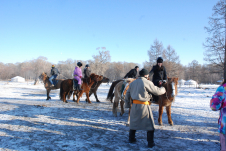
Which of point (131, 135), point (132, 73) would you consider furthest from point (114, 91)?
point (131, 135)

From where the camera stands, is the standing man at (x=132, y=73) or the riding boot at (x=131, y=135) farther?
the standing man at (x=132, y=73)

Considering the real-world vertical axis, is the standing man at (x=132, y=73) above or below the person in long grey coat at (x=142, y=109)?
above

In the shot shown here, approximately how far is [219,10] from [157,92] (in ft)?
39.0

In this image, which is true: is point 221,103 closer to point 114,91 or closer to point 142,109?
point 142,109

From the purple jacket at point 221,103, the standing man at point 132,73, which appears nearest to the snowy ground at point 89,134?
the purple jacket at point 221,103

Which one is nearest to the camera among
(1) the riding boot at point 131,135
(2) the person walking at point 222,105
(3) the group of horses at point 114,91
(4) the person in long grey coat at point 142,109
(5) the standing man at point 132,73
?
(2) the person walking at point 222,105

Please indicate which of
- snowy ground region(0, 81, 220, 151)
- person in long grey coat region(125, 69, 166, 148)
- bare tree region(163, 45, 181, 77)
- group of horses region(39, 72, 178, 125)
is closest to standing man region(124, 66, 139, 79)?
group of horses region(39, 72, 178, 125)

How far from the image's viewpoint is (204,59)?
16219mm

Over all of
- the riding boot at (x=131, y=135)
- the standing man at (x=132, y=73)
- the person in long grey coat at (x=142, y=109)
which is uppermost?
the standing man at (x=132, y=73)

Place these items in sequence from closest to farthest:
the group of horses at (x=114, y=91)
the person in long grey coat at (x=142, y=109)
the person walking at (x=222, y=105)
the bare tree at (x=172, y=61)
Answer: the person walking at (x=222, y=105) < the person in long grey coat at (x=142, y=109) < the group of horses at (x=114, y=91) < the bare tree at (x=172, y=61)

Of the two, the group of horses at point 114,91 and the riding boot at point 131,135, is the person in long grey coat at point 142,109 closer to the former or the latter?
the riding boot at point 131,135

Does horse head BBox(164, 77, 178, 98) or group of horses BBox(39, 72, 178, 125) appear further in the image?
group of horses BBox(39, 72, 178, 125)

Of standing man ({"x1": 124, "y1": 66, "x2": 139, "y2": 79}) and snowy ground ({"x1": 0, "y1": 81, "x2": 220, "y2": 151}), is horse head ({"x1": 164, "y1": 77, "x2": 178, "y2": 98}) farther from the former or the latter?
standing man ({"x1": 124, "y1": 66, "x2": 139, "y2": 79})

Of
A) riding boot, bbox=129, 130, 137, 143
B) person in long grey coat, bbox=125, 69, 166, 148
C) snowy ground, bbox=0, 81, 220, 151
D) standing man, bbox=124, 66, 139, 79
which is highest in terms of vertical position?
standing man, bbox=124, 66, 139, 79
